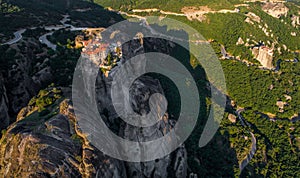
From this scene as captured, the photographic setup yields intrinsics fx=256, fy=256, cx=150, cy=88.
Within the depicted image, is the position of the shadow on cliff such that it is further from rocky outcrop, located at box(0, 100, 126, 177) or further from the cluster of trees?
the cluster of trees

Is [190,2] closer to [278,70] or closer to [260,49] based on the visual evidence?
[260,49]

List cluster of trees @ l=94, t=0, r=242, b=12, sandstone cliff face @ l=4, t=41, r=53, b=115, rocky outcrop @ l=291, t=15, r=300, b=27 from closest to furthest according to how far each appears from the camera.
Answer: sandstone cliff face @ l=4, t=41, r=53, b=115, cluster of trees @ l=94, t=0, r=242, b=12, rocky outcrop @ l=291, t=15, r=300, b=27

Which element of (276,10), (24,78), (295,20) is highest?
(276,10)

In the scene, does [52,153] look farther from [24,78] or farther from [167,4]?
[167,4]

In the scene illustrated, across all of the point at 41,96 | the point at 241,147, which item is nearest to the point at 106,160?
the point at 41,96

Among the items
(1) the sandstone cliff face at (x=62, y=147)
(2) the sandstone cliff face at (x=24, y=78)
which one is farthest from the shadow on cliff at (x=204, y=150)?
(2) the sandstone cliff face at (x=24, y=78)

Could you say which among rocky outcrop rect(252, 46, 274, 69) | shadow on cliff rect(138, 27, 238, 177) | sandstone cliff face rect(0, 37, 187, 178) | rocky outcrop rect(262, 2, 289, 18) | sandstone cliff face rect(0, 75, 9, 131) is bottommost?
shadow on cliff rect(138, 27, 238, 177)

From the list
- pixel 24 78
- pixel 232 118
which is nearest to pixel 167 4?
pixel 232 118

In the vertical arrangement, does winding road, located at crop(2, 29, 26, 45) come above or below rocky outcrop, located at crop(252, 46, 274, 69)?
above

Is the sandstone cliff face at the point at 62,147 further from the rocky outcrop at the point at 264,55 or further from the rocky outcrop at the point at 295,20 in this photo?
the rocky outcrop at the point at 295,20

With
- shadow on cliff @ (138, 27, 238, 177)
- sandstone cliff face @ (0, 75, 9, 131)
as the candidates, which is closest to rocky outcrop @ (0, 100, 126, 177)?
sandstone cliff face @ (0, 75, 9, 131)

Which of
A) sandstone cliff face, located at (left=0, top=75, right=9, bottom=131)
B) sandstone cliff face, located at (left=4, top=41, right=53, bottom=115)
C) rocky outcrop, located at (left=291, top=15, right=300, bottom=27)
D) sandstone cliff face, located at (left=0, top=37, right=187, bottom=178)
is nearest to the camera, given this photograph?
sandstone cliff face, located at (left=0, top=37, right=187, bottom=178)
